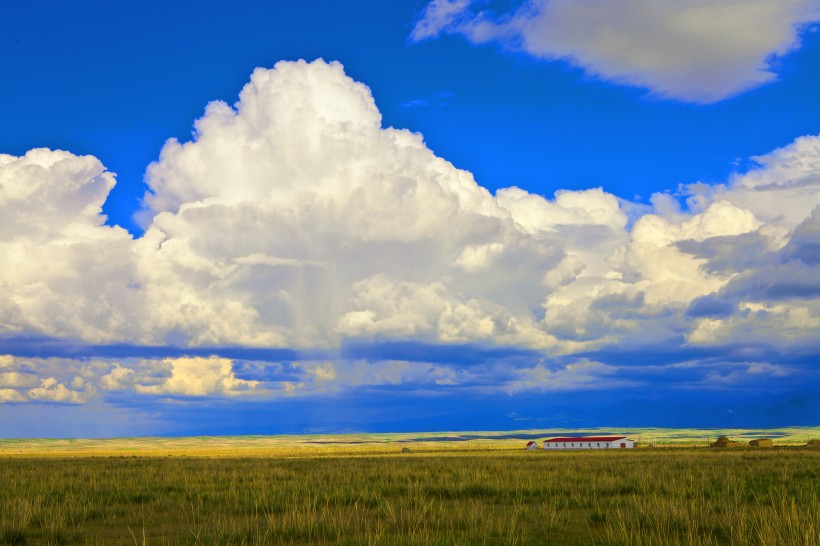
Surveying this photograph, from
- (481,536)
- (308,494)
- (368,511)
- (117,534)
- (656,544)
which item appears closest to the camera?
(656,544)

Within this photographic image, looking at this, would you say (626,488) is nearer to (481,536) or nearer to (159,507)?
(481,536)

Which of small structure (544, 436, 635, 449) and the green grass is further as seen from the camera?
small structure (544, 436, 635, 449)

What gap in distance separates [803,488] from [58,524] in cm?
2558

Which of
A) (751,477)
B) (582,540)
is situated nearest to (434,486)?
(582,540)

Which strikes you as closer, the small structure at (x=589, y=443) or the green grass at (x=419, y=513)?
the green grass at (x=419, y=513)

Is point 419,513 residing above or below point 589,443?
above

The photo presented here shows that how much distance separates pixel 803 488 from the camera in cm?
2736

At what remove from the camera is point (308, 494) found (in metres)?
26.5

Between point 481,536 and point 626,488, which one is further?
point 626,488

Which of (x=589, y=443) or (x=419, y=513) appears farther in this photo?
(x=589, y=443)

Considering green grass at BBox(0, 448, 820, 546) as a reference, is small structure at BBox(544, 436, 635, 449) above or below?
below

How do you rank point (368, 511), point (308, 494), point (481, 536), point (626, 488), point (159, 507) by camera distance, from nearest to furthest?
point (481, 536)
point (368, 511)
point (159, 507)
point (308, 494)
point (626, 488)

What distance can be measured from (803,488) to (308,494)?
18640 mm

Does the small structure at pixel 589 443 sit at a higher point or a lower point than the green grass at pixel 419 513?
lower
